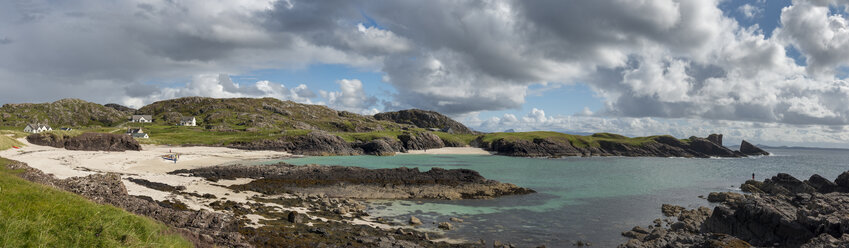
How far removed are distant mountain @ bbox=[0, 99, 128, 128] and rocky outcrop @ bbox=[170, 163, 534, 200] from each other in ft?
577

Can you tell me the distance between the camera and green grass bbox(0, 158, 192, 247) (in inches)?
378

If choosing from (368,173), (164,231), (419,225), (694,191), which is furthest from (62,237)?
(694,191)

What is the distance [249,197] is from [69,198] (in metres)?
26.3

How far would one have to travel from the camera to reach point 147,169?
57406 millimetres

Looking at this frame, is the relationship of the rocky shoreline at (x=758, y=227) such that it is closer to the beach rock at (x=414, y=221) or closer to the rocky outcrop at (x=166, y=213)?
the beach rock at (x=414, y=221)

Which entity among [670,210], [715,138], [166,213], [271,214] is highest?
[715,138]

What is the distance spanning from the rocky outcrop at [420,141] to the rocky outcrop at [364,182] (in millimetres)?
95490

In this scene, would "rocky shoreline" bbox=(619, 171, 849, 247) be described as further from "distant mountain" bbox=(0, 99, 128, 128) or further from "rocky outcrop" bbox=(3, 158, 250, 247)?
"distant mountain" bbox=(0, 99, 128, 128)

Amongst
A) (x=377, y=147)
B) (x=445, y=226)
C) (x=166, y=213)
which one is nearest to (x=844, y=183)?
(x=445, y=226)

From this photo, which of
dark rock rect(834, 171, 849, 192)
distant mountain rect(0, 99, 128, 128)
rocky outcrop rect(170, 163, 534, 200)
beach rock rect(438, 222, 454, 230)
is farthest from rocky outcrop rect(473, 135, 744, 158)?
distant mountain rect(0, 99, 128, 128)

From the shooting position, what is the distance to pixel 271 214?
30.6 meters

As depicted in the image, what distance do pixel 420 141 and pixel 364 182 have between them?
371ft

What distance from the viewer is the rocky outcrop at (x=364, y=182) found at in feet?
152

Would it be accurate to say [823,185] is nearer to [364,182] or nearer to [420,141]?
[364,182]
